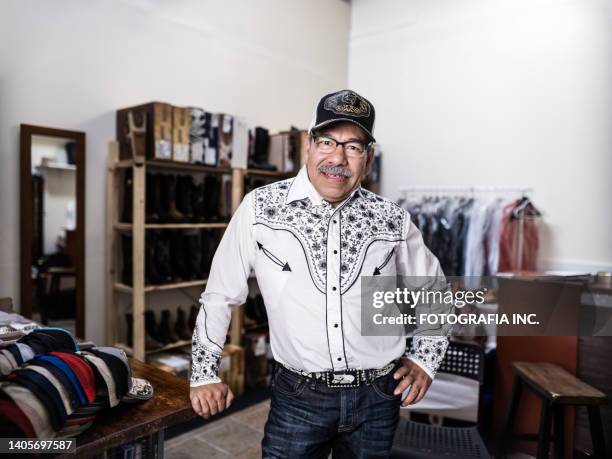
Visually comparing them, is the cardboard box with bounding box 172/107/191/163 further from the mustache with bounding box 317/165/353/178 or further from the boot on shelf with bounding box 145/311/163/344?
the mustache with bounding box 317/165/353/178

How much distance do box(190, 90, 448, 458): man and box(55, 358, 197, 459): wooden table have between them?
10 centimetres

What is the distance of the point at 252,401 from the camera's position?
358 cm

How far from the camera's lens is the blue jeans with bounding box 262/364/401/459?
1311mm

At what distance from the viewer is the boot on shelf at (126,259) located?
3.19 metres

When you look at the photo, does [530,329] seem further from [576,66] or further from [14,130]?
[14,130]

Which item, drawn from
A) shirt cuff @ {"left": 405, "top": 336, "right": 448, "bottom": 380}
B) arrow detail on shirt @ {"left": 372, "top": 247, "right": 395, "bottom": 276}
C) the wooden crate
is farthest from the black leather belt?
the wooden crate

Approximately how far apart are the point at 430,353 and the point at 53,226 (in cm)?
255

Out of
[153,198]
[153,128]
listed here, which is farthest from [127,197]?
[153,128]

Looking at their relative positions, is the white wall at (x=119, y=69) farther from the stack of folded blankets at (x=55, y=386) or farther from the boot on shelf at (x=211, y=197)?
the stack of folded blankets at (x=55, y=386)

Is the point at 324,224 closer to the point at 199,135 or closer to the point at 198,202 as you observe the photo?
the point at 199,135

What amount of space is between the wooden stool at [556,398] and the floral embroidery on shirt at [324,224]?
138 centimetres

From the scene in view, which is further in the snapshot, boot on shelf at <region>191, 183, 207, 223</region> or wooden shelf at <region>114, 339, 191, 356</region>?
boot on shelf at <region>191, 183, 207, 223</region>

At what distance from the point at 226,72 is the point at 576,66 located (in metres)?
3.03

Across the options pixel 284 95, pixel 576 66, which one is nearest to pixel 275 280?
pixel 284 95
